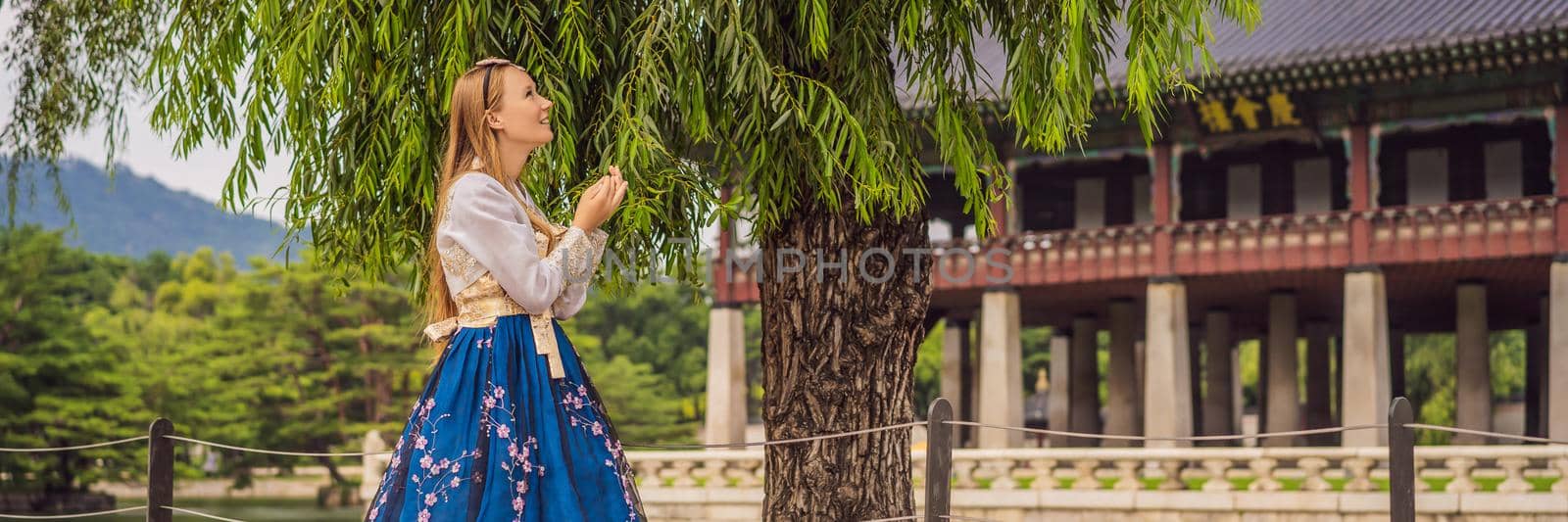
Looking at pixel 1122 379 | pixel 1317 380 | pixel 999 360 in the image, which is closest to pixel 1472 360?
pixel 1317 380

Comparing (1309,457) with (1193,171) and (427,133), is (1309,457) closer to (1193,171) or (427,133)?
(1193,171)

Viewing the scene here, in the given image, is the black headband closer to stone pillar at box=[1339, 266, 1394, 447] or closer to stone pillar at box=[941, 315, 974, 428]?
stone pillar at box=[1339, 266, 1394, 447]

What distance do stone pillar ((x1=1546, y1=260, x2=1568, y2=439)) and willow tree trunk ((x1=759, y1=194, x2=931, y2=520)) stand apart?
13.8 meters

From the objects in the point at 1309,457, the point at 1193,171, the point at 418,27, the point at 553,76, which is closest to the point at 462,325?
the point at 553,76

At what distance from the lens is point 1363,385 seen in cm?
1825

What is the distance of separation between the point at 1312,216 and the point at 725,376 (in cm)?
812

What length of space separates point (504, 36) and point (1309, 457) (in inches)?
470

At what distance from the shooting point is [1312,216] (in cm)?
1862

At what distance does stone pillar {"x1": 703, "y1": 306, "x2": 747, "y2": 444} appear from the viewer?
72.8ft

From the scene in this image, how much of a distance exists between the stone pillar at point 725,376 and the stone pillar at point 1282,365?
723 centimetres

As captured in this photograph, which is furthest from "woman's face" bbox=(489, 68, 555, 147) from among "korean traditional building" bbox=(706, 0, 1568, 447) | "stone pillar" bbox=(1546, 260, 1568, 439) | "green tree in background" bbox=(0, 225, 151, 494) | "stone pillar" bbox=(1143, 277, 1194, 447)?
"green tree in background" bbox=(0, 225, 151, 494)

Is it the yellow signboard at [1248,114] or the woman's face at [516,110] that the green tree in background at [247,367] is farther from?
the woman's face at [516,110]

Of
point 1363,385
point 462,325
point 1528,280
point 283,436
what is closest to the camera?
point 462,325

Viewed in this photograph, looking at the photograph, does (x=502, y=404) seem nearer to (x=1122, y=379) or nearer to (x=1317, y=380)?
(x=1122, y=379)
